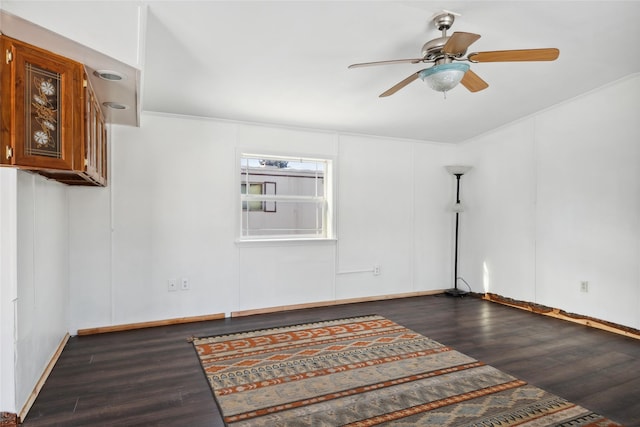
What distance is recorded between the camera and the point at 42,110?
6.27 feet

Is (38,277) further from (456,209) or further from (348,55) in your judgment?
(456,209)

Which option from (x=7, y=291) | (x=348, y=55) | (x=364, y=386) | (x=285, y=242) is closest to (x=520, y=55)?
(x=348, y=55)

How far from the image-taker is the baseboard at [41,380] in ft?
6.98

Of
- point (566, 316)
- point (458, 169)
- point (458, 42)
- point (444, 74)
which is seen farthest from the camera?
point (458, 169)

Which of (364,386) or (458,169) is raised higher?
(458,169)

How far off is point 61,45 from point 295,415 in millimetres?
2370

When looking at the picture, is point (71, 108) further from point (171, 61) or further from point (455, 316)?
point (455, 316)

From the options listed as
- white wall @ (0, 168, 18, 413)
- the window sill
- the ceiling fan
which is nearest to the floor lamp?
the window sill

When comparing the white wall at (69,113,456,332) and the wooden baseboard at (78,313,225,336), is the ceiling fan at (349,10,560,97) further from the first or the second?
the wooden baseboard at (78,313,225,336)

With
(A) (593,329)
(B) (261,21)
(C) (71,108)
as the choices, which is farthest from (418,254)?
(C) (71,108)

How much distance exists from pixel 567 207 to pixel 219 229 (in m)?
3.86

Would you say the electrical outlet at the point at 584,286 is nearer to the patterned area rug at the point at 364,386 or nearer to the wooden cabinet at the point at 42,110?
the patterned area rug at the point at 364,386

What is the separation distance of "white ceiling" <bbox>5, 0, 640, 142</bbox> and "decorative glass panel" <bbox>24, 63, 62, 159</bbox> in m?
0.34

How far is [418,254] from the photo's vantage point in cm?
523
